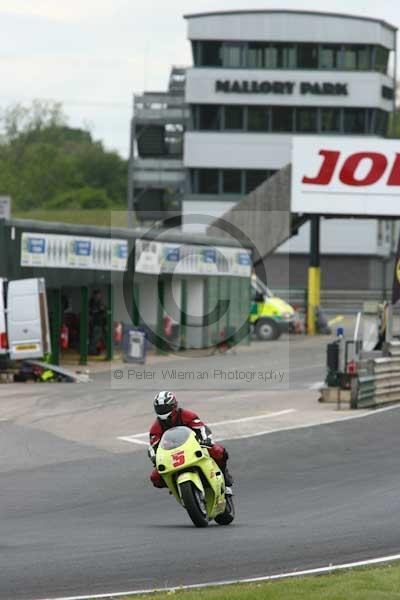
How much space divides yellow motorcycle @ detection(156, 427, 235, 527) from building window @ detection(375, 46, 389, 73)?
67.1m

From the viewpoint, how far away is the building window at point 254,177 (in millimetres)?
77938

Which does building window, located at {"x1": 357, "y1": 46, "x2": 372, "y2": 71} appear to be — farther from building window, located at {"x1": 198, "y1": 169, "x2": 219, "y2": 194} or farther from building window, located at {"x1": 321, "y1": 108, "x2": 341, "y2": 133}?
building window, located at {"x1": 198, "y1": 169, "x2": 219, "y2": 194}

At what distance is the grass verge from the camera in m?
8.90

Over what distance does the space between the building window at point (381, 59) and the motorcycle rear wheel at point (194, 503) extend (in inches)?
2647

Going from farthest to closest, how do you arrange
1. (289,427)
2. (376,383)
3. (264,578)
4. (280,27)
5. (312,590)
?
1. (280,27)
2. (376,383)
3. (289,427)
4. (264,578)
5. (312,590)

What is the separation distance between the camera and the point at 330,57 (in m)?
77.2

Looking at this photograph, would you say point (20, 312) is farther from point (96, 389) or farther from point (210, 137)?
point (210, 137)

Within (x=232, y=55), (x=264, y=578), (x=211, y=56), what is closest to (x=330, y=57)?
(x=232, y=55)

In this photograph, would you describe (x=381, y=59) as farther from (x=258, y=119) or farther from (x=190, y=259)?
(x=190, y=259)

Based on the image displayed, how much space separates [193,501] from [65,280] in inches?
930

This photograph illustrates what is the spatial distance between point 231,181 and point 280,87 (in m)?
6.56

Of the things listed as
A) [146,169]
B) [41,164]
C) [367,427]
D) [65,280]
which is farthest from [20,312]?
[41,164]

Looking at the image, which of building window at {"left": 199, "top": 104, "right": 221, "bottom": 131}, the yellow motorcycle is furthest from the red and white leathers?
building window at {"left": 199, "top": 104, "right": 221, "bottom": 131}

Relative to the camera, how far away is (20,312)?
3033 cm
